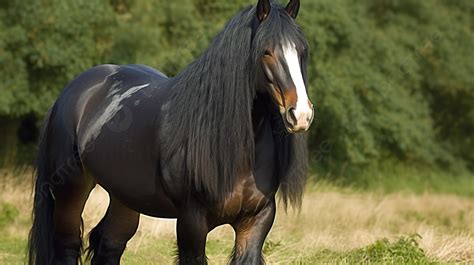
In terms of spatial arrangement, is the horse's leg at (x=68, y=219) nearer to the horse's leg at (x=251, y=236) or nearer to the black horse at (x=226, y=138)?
the black horse at (x=226, y=138)

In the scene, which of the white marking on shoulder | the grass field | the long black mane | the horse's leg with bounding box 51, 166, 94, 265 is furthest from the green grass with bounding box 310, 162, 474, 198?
the long black mane

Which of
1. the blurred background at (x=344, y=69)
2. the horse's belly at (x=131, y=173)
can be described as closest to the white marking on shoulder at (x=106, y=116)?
the horse's belly at (x=131, y=173)

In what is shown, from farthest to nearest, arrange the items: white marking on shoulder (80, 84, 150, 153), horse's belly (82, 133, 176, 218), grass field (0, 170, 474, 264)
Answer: grass field (0, 170, 474, 264)
white marking on shoulder (80, 84, 150, 153)
horse's belly (82, 133, 176, 218)

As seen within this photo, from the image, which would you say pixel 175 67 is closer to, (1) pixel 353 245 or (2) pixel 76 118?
(1) pixel 353 245

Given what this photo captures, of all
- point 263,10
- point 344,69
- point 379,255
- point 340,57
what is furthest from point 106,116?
point 340,57

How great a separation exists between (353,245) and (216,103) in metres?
4.66

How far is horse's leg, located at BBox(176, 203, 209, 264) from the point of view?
5449 mm

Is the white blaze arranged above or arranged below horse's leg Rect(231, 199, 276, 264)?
above

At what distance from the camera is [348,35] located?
25781mm

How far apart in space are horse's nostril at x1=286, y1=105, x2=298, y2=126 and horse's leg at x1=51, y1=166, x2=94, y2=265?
9.09ft

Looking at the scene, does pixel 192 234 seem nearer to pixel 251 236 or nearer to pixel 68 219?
pixel 251 236

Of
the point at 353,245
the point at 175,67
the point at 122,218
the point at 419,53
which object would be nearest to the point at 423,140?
the point at 419,53

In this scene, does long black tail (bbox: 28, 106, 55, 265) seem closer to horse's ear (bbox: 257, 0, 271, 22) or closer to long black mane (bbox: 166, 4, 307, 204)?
long black mane (bbox: 166, 4, 307, 204)

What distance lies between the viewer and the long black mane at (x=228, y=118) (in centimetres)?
528
